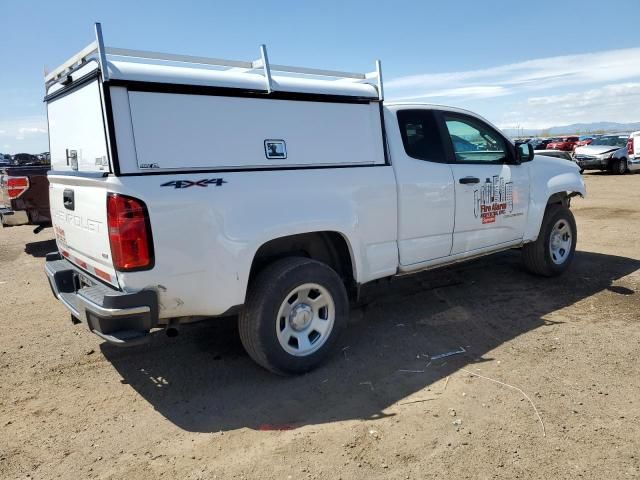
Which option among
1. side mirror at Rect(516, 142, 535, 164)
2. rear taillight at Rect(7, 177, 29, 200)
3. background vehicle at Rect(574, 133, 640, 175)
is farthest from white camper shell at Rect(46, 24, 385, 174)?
background vehicle at Rect(574, 133, 640, 175)

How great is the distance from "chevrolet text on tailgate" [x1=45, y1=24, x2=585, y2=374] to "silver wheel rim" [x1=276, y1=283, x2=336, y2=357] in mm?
11

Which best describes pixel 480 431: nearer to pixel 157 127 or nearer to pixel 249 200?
pixel 249 200

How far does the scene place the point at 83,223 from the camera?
143 inches

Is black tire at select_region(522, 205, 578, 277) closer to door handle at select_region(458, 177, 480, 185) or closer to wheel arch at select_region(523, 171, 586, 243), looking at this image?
wheel arch at select_region(523, 171, 586, 243)

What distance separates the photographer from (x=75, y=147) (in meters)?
3.81

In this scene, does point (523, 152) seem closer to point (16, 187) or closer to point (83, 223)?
point (83, 223)

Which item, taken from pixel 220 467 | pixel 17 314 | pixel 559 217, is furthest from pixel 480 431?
pixel 17 314

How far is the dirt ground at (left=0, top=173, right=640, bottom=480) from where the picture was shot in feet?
9.50

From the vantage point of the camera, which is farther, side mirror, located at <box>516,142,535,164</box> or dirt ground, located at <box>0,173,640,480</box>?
side mirror, located at <box>516,142,535,164</box>

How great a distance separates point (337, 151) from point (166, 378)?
221cm

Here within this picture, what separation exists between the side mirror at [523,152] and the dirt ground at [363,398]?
148 cm

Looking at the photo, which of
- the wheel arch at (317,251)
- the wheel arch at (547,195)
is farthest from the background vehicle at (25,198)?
the wheel arch at (547,195)

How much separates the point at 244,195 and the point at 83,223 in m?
1.17

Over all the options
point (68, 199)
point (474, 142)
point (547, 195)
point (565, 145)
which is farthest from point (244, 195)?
point (565, 145)
